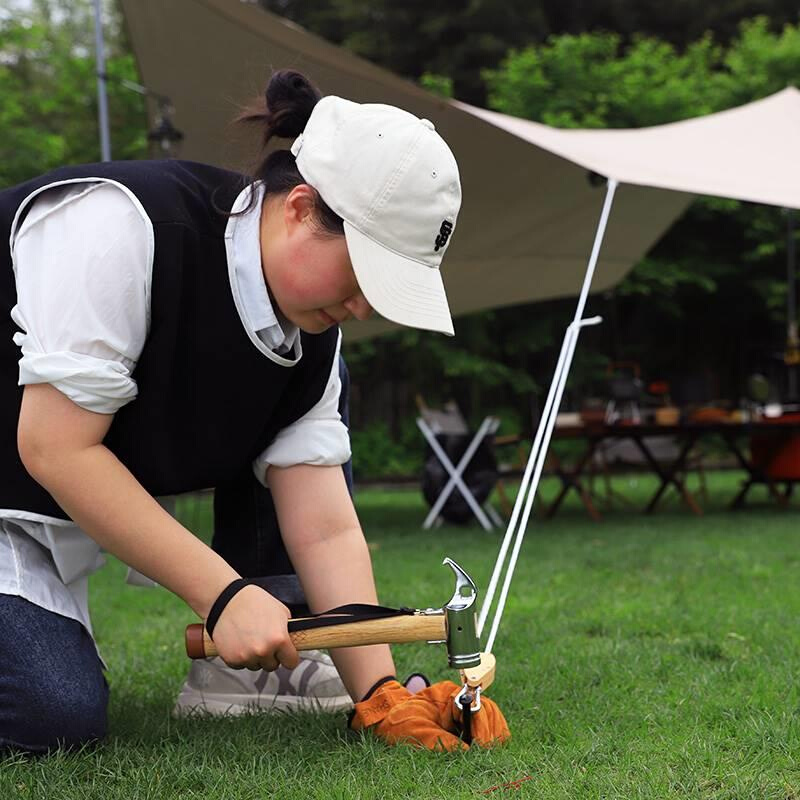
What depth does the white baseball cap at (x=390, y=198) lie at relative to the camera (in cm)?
156

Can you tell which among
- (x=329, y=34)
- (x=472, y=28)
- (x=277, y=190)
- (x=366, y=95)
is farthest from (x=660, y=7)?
(x=277, y=190)

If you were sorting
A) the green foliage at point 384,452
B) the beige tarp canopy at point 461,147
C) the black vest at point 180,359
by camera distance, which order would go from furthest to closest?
the green foliage at point 384,452 → the beige tarp canopy at point 461,147 → the black vest at point 180,359

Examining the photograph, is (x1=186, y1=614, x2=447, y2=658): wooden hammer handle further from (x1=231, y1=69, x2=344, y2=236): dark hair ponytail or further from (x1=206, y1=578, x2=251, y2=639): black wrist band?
(x1=231, y1=69, x2=344, y2=236): dark hair ponytail

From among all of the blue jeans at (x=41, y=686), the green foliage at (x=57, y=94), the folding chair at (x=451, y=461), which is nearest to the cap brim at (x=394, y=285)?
the blue jeans at (x=41, y=686)

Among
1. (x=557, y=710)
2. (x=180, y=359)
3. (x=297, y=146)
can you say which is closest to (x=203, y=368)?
(x=180, y=359)

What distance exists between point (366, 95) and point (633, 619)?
2.45m

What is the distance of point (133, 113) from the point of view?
12.7 m

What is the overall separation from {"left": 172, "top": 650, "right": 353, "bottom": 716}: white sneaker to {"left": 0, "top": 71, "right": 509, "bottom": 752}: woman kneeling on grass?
0.78 feet

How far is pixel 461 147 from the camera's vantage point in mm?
4730

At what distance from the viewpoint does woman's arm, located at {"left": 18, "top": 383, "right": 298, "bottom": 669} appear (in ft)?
5.28

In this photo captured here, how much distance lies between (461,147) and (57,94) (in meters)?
9.80

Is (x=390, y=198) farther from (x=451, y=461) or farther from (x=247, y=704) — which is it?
(x=451, y=461)

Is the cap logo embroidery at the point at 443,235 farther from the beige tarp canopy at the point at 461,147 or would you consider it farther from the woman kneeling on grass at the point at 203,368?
the beige tarp canopy at the point at 461,147

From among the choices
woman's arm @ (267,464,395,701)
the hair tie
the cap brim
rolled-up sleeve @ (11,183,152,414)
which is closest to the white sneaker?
woman's arm @ (267,464,395,701)
